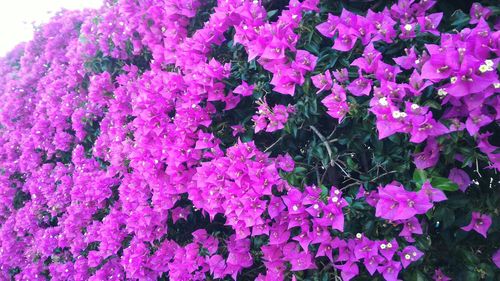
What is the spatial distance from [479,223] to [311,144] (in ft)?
2.13

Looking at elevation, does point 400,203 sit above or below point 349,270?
above

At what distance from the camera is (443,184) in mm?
1299

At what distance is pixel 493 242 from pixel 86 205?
216 centimetres

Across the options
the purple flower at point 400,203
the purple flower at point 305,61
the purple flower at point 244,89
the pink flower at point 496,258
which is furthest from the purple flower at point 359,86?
the pink flower at point 496,258

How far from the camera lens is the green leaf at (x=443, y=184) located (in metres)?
1.29

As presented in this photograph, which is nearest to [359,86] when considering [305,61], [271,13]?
[305,61]

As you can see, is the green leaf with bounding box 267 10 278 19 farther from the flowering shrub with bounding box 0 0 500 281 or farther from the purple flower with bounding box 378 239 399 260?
the purple flower with bounding box 378 239 399 260

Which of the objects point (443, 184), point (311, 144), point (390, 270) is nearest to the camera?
point (443, 184)

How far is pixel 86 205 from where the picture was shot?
2494mm

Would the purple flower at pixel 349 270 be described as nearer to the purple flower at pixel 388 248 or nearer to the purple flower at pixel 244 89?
the purple flower at pixel 388 248

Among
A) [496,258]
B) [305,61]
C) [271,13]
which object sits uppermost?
[271,13]

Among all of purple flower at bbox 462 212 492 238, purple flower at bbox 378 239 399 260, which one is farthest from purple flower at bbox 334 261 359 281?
purple flower at bbox 462 212 492 238

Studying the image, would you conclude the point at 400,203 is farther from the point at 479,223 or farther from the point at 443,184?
the point at 479,223

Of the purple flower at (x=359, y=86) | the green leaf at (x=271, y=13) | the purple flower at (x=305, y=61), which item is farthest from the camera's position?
the green leaf at (x=271, y=13)
